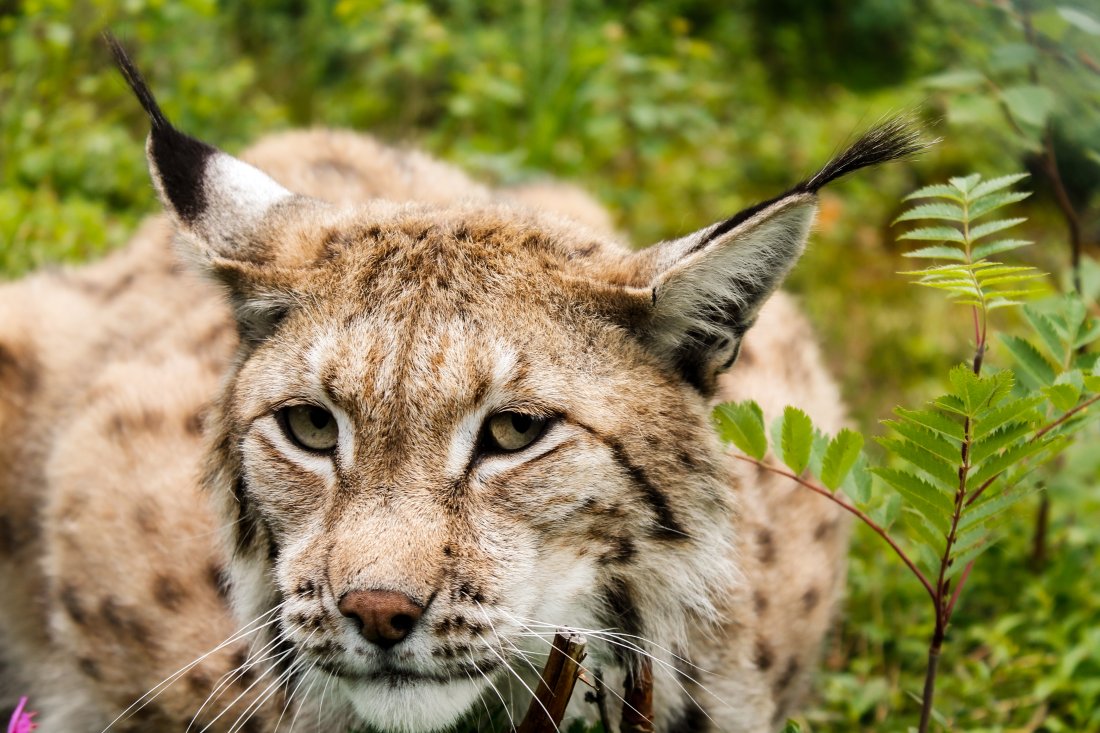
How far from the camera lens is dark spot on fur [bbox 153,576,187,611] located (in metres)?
4.44

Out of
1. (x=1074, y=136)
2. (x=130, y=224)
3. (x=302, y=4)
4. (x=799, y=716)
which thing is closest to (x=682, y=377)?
(x=799, y=716)

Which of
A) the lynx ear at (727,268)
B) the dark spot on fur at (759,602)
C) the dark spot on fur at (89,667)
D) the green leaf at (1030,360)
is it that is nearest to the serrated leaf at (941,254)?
the lynx ear at (727,268)

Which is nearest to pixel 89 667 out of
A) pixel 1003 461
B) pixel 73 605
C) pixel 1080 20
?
pixel 73 605

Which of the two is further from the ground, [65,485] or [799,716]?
[65,485]

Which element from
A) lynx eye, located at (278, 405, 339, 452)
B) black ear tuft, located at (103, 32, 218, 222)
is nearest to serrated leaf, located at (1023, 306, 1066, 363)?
lynx eye, located at (278, 405, 339, 452)

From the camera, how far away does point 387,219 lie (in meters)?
3.72

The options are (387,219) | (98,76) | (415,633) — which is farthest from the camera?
(98,76)

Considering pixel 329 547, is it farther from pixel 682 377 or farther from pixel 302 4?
pixel 302 4

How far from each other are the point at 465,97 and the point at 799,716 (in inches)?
201

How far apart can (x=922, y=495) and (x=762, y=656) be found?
132cm

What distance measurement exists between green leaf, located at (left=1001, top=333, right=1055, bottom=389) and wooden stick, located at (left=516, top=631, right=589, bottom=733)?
1465 mm

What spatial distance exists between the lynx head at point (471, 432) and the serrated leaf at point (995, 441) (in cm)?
67

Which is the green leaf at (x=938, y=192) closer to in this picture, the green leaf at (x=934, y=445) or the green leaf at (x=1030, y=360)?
→ the green leaf at (x=1030, y=360)

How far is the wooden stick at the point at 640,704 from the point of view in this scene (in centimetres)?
337
